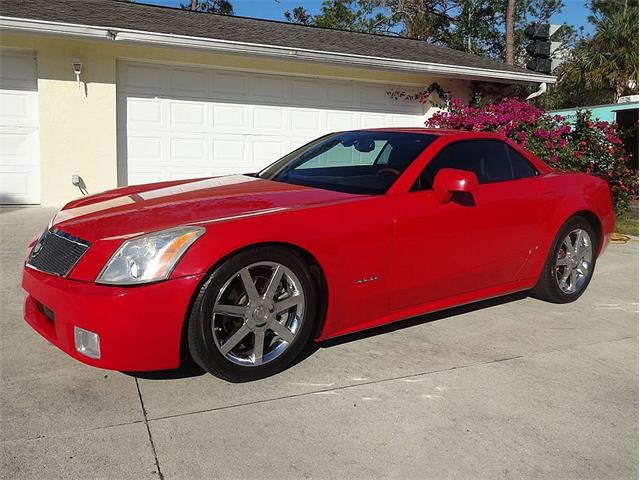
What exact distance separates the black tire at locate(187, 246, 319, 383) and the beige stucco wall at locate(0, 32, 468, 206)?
22.1ft

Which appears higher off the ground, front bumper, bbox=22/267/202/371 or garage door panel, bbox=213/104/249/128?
garage door panel, bbox=213/104/249/128

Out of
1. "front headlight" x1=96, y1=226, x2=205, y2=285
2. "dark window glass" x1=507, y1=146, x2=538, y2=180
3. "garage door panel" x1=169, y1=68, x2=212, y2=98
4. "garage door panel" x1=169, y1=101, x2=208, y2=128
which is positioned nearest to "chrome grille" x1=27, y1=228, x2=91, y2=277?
"front headlight" x1=96, y1=226, x2=205, y2=285

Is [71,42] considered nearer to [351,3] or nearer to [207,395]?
[207,395]

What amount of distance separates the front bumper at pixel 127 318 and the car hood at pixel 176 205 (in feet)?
1.09

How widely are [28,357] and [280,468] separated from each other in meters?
1.97

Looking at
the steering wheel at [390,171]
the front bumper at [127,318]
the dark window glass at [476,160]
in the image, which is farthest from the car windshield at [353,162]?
the front bumper at [127,318]

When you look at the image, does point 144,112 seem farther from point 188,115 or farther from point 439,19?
point 439,19

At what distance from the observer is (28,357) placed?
371 centimetres

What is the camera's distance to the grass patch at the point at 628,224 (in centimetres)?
934

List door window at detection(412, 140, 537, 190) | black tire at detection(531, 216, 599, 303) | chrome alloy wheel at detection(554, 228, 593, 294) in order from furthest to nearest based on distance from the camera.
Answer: chrome alloy wheel at detection(554, 228, 593, 294)
black tire at detection(531, 216, 599, 303)
door window at detection(412, 140, 537, 190)

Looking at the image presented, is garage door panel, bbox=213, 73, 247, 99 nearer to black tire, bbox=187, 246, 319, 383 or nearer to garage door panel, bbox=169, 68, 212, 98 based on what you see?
garage door panel, bbox=169, 68, 212, 98

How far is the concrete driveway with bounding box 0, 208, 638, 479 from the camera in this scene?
2646 mm

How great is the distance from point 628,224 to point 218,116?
6.96 m

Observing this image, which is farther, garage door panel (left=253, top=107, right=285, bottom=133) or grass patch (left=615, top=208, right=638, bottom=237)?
garage door panel (left=253, top=107, right=285, bottom=133)
